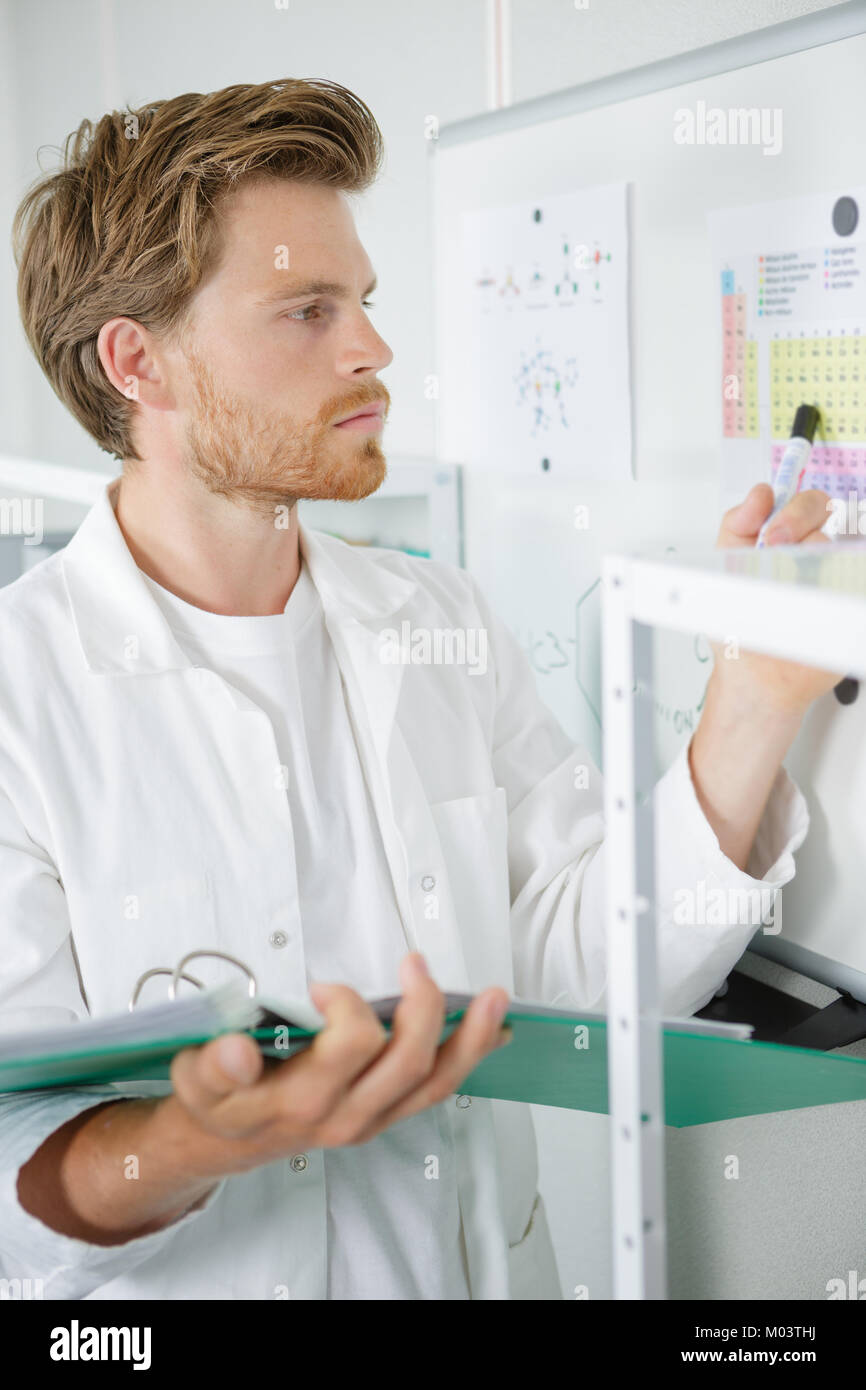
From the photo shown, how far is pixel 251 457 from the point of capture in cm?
110

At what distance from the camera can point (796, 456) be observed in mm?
976

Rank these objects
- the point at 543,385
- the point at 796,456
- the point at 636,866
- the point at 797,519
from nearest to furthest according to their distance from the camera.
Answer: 1. the point at 636,866
2. the point at 797,519
3. the point at 796,456
4. the point at 543,385

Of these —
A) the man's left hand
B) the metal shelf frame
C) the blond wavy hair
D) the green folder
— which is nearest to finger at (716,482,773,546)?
the man's left hand

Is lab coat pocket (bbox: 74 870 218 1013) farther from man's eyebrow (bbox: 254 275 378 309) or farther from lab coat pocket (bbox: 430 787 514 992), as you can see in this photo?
man's eyebrow (bbox: 254 275 378 309)

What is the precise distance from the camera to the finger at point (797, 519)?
2.83 ft

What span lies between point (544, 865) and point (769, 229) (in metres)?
0.60

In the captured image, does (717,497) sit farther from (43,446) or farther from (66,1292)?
(43,446)

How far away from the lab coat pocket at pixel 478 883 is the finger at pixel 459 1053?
430 millimetres

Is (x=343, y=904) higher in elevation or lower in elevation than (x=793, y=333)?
lower

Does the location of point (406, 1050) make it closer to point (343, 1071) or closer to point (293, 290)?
point (343, 1071)

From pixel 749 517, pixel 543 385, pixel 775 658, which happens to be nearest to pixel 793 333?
pixel 749 517

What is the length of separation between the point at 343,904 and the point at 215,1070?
444 mm

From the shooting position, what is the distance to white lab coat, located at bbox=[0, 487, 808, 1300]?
901mm
